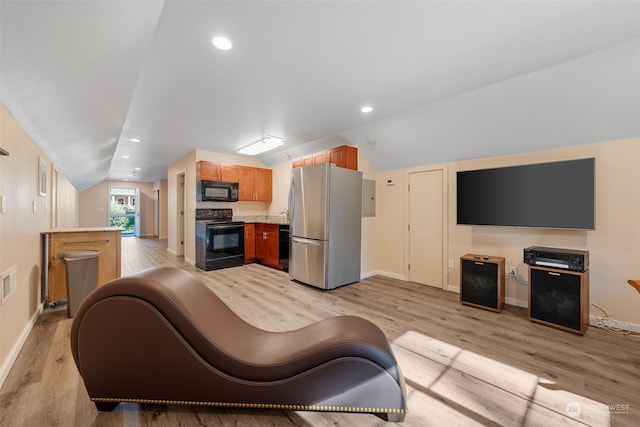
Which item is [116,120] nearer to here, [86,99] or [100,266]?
[86,99]

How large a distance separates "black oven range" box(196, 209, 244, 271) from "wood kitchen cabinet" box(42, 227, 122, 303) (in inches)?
62.1

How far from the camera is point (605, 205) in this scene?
8.44ft

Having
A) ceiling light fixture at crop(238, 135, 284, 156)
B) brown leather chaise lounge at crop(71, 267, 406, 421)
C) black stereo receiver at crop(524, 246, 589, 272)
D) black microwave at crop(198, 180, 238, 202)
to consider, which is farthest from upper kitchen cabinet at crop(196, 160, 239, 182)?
Answer: black stereo receiver at crop(524, 246, 589, 272)

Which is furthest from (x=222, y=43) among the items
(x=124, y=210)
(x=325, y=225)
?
(x=124, y=210)

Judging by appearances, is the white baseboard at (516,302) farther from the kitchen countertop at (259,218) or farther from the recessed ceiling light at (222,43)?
the recessed ceiling light at (222,43)

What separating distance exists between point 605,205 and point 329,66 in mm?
3159

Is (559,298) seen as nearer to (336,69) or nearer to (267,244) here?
(336,69)

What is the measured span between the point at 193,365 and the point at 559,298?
10.9 feet

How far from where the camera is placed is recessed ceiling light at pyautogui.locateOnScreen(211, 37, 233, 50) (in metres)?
1.85

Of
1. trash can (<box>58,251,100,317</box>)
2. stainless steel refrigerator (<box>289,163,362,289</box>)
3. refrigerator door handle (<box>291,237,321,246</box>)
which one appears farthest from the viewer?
refrigerator door handle (<box>291,237,321,246</box>)

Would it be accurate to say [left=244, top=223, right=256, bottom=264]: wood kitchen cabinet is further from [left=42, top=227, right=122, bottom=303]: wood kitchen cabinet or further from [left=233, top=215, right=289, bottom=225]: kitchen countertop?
[left=42, top=227, right=122, bottom=303]: wood kitchen cabinet

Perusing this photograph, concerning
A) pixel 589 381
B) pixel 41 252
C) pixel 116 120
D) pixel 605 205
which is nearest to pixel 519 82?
pixel 605 205

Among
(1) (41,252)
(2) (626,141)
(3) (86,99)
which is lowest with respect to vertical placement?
(1) (41,252)

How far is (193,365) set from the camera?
1331 millimetres
